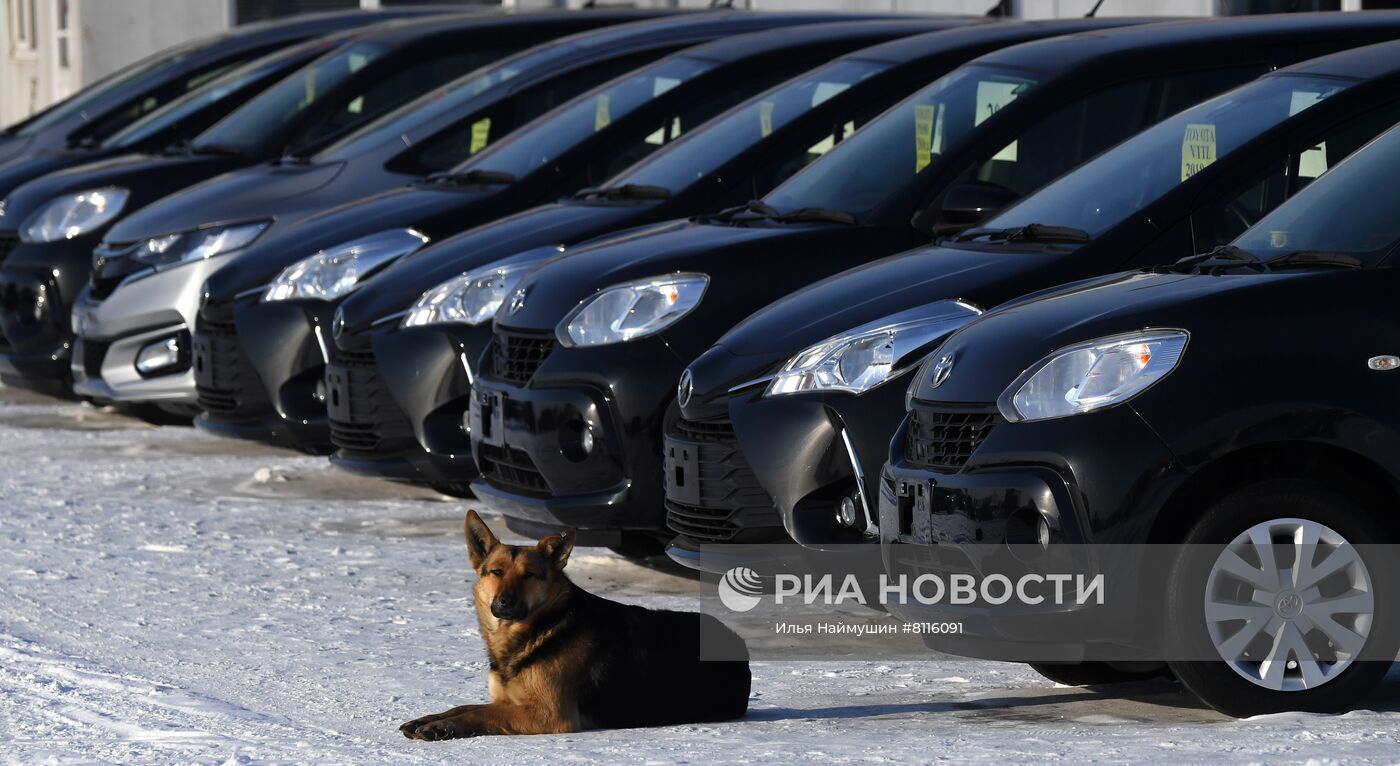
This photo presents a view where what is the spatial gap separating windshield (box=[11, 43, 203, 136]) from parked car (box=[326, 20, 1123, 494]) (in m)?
7.44

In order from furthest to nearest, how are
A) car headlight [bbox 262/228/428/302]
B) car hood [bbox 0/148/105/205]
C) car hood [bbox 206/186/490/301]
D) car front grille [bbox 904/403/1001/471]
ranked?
car hood [bbox 0/148/105/205]
car hood [bbox 206/186/490/301]
car headlight [bbox 262/228/428/302]
car front grille [bbox 904/403/1001/471]

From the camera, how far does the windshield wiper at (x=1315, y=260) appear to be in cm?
563

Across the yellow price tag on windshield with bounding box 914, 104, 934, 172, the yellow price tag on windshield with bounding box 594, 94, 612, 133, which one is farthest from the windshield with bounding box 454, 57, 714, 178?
the yellow price tag on windshield with bounding box 914, 104, 934, 172

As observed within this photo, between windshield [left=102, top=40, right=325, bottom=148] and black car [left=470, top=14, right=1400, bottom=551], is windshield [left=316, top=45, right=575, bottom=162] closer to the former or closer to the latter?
windshield [left=102, top=40, right=325, bottom=148]

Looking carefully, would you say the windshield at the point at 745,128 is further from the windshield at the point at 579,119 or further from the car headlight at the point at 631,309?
the car headlight at the point at 631,309

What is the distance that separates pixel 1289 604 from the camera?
208 inches

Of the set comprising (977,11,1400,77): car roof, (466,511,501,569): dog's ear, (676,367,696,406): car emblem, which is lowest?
(466,511,501,569): dog's ear

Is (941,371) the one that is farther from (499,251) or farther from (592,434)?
(499,251)

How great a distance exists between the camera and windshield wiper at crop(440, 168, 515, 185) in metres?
9.70

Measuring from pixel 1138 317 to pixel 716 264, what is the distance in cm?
214

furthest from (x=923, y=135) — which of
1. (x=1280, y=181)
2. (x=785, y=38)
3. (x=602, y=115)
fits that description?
(x=602, y=115)

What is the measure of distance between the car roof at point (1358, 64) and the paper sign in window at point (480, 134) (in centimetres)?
466

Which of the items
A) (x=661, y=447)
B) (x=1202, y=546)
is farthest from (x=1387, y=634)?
(x=661, y=447)

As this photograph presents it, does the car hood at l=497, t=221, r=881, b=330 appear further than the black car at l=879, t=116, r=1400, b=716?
Yes
